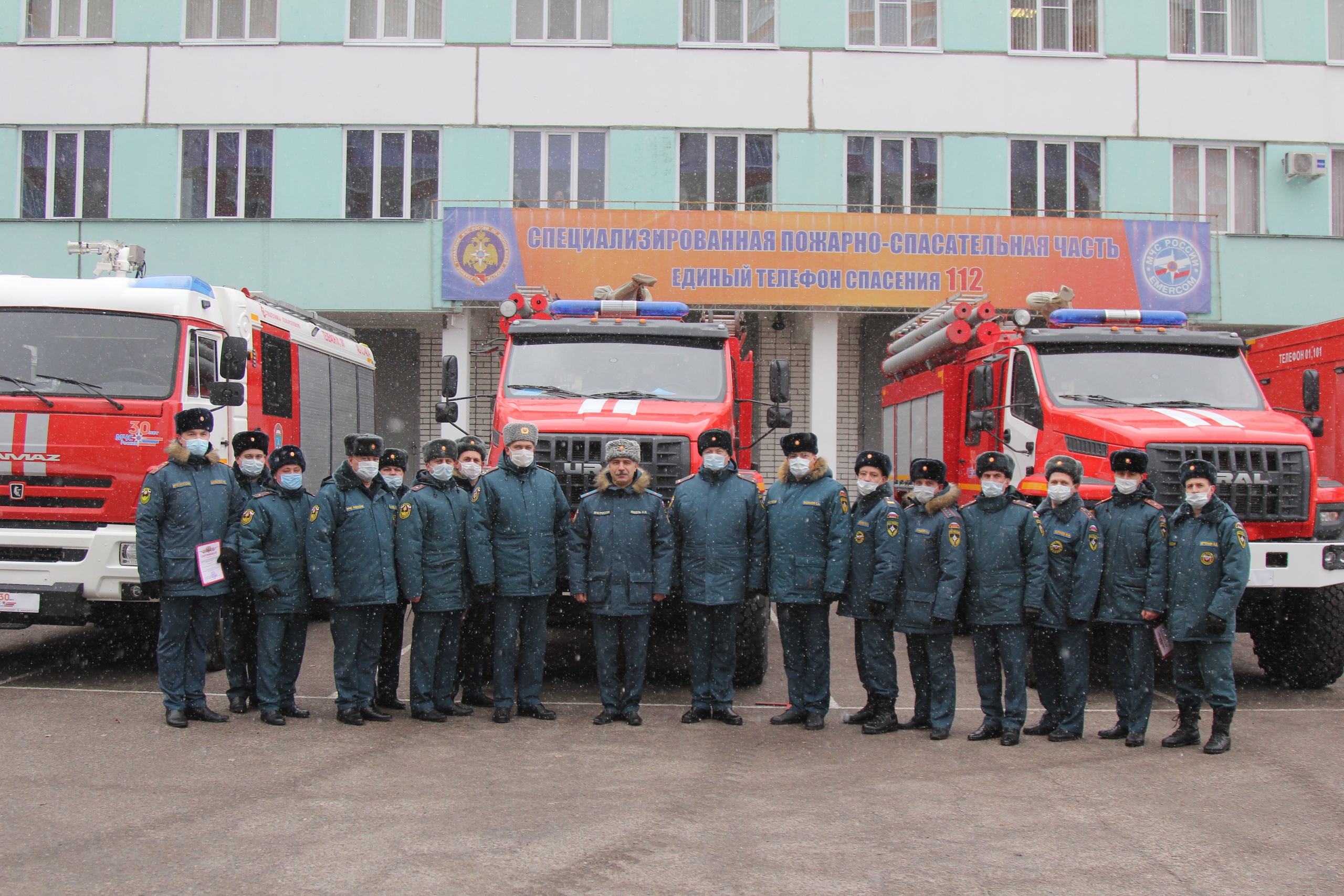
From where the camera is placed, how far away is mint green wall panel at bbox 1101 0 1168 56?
18953mm

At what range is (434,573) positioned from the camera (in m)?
7.45

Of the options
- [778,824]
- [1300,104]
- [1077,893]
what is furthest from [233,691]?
[1300,104]

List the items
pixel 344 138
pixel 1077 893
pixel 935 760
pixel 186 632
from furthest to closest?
pixel 344 138 → pixel 186 632 → pixel 935 760 → pixel 1077 893

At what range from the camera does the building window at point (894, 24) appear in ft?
61.6

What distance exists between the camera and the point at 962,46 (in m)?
18.8

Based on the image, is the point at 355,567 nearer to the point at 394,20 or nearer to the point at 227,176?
the point at 227,176

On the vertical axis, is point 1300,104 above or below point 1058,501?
A: above

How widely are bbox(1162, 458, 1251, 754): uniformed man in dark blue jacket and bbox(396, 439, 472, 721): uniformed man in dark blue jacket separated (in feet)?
14.6

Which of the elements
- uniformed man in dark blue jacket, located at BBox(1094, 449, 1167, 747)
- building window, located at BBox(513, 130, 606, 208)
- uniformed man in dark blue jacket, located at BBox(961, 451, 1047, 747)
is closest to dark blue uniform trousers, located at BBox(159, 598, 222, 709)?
uniformed man in dark blue jacket, located at BBox(961, 451, 1047, 747)

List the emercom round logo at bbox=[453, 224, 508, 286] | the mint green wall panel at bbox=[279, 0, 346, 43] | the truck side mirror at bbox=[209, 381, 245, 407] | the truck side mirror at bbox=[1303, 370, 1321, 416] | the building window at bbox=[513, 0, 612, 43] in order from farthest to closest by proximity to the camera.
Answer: the building window at bbox=[513, 0, 612, 43] → the mint green wall panel at bbox=[279, 0, 346, 43] → the emercom round logo at bbox=[453, 224, 508, 286] → the truck side mirror at bbox=[1303, 370, 1321, 416] → the truck side mirror at bbox=[209, 381, 245, 407]

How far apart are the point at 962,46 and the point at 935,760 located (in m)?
15.0

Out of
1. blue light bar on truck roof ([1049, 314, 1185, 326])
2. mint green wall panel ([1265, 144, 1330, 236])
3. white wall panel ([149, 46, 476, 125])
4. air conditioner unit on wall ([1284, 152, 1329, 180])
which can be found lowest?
blue light bar on truck roof ([1049, 314, 1185, 326])

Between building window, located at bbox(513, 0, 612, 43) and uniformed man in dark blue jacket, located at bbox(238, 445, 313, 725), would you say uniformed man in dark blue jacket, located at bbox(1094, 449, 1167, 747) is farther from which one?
building window, located at bbox(513, 0, 612, 43)

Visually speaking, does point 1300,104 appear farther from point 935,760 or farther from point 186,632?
point 186,632
